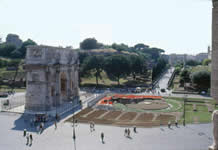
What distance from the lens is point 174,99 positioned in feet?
160

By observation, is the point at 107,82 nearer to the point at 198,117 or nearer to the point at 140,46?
the point at 198,117

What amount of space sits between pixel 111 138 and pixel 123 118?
9.03 metres

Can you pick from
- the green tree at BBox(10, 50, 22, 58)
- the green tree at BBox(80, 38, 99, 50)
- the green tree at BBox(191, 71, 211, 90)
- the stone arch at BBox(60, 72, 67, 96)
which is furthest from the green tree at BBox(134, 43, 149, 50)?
the stone arch at BBox(60, 72, 67, 96)

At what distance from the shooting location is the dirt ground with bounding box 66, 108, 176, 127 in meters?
30.1

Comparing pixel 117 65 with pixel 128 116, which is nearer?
pixel 128 116

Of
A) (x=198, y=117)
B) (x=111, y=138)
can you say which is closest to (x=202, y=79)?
(x=198, y=117)

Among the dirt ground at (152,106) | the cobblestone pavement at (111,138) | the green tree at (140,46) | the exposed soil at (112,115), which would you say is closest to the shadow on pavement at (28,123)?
the cobblestone pavement at (111,138)

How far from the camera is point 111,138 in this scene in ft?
79.6

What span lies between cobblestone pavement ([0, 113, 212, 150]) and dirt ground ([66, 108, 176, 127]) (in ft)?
6.84

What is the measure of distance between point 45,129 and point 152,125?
1494 centimetres

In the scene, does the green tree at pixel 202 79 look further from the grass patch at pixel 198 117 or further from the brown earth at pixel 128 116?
the brown earth at pixel 128 116

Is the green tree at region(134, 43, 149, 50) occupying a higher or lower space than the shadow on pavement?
higher

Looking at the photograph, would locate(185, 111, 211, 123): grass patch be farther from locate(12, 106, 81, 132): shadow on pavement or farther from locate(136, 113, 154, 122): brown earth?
locate(12, 106, 81, 132): shadow on pavement

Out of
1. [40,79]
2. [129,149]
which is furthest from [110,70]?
[129,149]
